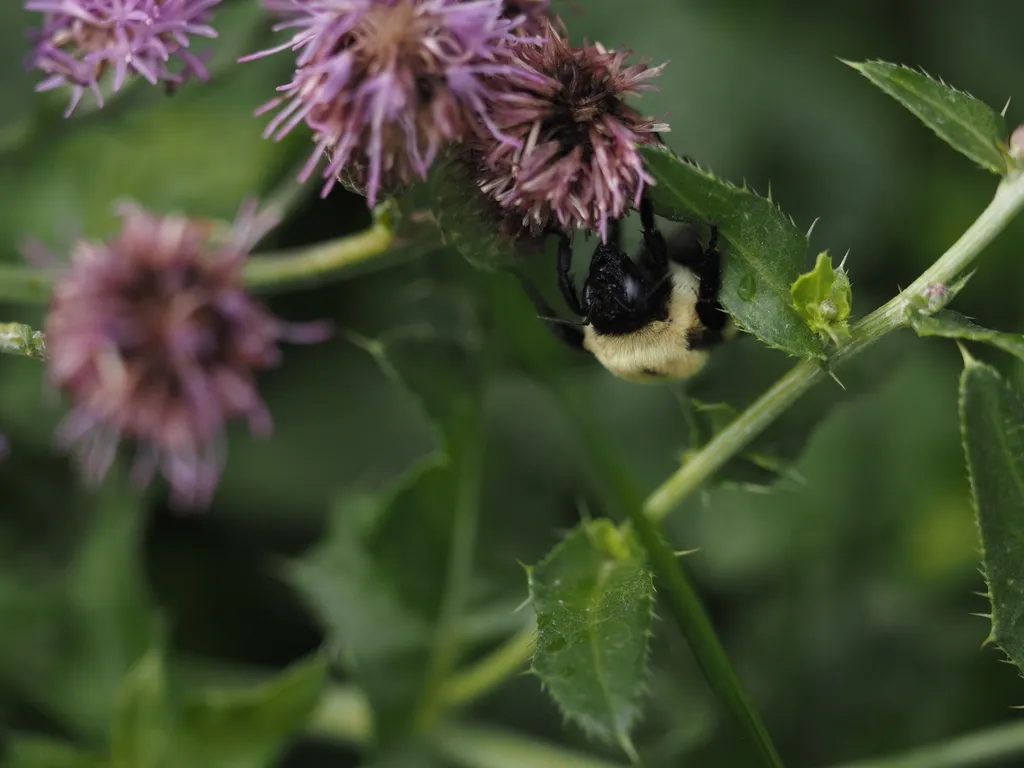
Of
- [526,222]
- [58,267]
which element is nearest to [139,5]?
[58,267]

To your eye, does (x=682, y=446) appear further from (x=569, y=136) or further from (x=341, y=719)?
(x=569, y=136)

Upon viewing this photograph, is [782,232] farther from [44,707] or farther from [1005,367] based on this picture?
[44,707]

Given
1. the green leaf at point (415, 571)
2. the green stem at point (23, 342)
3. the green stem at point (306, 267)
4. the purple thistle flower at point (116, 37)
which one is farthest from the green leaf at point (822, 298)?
the green stem at point (23, 342)

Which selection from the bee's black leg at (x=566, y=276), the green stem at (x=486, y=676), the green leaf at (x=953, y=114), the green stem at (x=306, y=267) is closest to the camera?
the green leaf at (x=953, y=114)

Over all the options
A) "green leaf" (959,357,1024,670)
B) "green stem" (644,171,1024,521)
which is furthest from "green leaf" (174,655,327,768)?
"green leaf" (959,357,1024,670)

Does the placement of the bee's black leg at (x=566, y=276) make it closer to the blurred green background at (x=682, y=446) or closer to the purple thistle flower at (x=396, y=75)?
the purple thistle flower at (x=396, y=75)

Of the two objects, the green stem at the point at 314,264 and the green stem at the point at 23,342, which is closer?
the green stem at the point at 23,342
